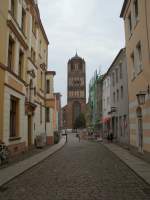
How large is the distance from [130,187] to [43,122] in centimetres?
2257

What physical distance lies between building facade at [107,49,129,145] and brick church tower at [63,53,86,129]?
7429cm

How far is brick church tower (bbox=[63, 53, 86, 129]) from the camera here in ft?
368

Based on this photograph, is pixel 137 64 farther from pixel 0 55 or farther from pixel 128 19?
pixel 0 55

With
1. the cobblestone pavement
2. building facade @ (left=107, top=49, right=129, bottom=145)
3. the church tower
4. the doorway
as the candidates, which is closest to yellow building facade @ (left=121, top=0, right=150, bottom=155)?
the doorway

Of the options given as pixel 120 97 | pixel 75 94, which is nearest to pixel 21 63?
pixel 120 97

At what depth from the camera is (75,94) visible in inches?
4432

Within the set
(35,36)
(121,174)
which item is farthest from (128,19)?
(121,174)

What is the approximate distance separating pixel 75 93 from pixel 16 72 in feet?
311

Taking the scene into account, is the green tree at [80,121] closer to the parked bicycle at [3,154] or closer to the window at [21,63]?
the window at [21,63]

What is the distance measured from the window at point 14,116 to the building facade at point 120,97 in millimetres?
11897

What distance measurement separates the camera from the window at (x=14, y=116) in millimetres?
17531

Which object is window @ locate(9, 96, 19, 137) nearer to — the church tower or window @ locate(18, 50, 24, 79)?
window @ locate(18, 50, 24, 79)

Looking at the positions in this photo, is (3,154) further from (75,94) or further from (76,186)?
(75,94)

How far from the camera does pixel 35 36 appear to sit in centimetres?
2577
